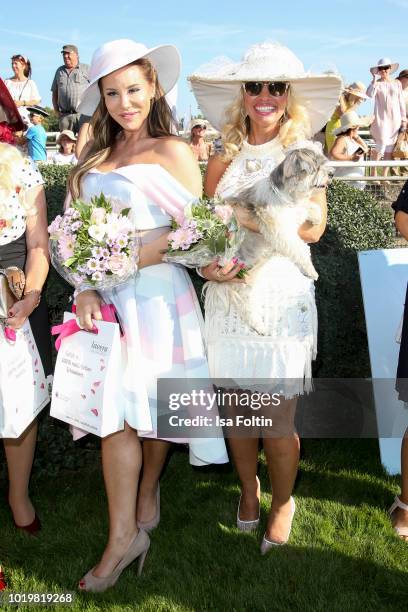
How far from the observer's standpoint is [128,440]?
301 centimetres

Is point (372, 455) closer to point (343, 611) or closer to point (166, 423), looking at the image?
point (343, 611)

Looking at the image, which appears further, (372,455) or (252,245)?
(372,455)

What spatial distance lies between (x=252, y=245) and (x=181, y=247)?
419 mm

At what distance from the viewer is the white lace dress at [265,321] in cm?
299

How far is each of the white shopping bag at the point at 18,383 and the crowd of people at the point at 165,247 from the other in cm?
11

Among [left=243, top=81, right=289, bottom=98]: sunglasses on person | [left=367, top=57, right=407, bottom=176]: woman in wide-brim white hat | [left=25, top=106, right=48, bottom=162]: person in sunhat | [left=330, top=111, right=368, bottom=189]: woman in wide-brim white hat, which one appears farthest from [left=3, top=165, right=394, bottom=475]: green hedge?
[left=367, top=57, right=407, bottom=176]: woman in wide-brim white hat

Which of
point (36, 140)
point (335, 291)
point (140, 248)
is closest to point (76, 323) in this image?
point (140, 248)

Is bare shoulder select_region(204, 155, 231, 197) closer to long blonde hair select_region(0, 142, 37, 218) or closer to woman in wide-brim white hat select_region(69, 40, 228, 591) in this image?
woman in wide-brim white hat select_region(69, 40, 228, 591)

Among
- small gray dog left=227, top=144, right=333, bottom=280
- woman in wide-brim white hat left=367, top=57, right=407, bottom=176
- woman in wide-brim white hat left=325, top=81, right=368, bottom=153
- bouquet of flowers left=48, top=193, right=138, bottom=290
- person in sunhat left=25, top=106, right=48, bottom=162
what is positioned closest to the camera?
bouquet of flowers left=48, top=193, right=138, bottom=290

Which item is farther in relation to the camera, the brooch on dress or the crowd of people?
the brooch on dress

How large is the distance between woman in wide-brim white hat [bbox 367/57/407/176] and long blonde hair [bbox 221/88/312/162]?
8.47m

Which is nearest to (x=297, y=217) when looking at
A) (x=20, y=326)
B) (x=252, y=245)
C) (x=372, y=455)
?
(x=252, y=245)

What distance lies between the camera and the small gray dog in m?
2.69

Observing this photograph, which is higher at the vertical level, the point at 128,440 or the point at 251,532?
the point at 128,440
